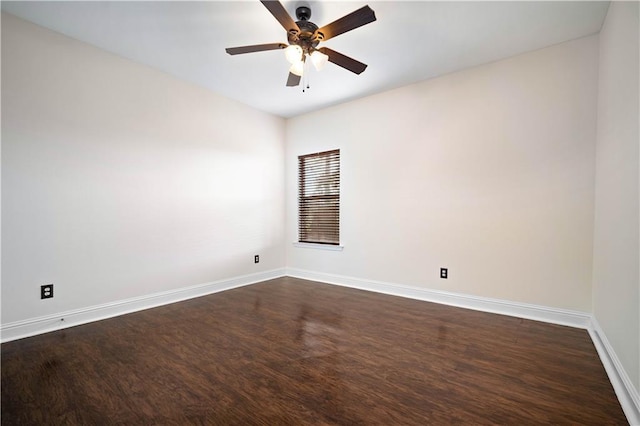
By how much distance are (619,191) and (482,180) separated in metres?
1.26

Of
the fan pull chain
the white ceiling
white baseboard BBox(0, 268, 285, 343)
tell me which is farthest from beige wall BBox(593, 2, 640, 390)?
white baseboard BBox(0, 268, 285, 343)

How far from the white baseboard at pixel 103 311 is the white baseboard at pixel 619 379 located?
3.76 m

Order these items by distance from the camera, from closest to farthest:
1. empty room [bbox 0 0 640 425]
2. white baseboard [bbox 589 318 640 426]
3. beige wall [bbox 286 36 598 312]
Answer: white baseboard [bbox 589 318 640 426] → empty room [bbox 0 0 640 425] → beige wall [bbox 286 36 598 312]

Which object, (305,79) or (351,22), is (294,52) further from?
(305,79)

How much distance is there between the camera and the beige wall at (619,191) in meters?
1.56

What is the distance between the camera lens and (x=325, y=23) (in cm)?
239

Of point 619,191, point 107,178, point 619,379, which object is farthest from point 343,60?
point 619,379

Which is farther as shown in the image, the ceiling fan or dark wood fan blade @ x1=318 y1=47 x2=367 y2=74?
dark wood fan blade @ x1=318 y1=47 x2=367 y2=74

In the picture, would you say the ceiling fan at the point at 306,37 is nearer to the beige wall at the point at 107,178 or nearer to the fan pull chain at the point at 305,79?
the fan pull chain at the point at 305,79

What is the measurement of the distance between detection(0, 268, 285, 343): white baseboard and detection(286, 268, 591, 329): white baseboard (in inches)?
64.0

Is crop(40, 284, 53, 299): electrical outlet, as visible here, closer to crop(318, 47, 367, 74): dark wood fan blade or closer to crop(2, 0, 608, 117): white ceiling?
crop(2, 0, 608, 117): white ceiling

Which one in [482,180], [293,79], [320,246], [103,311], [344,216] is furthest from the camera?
[320,246]

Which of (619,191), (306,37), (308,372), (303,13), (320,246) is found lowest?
(308,372)

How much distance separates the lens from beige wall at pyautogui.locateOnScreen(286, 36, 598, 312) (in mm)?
2604
